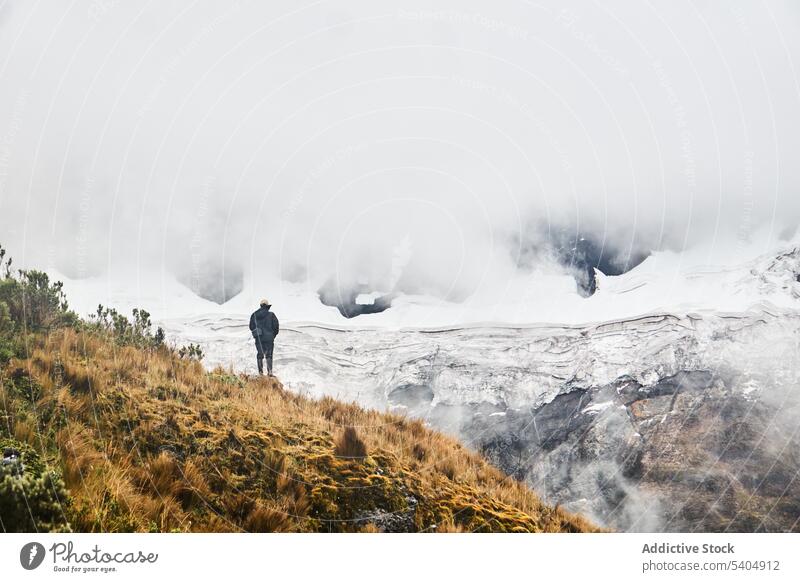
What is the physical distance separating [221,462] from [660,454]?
93.5ft

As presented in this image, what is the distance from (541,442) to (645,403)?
708 centimetres

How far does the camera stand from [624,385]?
108ft

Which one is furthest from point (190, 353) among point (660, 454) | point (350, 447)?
point (660, 454)

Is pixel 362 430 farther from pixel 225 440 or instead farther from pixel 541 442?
pixel 541 442

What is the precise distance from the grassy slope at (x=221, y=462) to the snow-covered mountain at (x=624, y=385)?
15.6 m

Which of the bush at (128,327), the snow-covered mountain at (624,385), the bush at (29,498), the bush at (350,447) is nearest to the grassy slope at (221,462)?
the bush at (350,447)

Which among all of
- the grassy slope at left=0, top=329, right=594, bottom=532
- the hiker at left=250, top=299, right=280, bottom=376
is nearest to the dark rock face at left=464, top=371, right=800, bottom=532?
the hiker at left=250, top=299, right=280, bottom=376

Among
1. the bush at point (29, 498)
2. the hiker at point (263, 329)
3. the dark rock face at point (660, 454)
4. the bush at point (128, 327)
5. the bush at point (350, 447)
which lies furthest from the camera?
the dark rock face at point (660, 454)

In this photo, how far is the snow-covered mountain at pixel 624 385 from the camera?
27.7 metres

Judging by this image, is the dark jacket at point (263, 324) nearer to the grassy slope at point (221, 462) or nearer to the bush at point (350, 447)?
the grassy slope at point (221, 462)

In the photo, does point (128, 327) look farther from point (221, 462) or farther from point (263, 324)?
point (221, 462)

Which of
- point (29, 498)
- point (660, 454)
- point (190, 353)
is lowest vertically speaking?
point (660, 454)

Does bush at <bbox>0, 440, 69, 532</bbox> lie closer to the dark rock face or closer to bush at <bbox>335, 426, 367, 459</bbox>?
bush at <bbox>335, 426, 367, 459</bbox>
